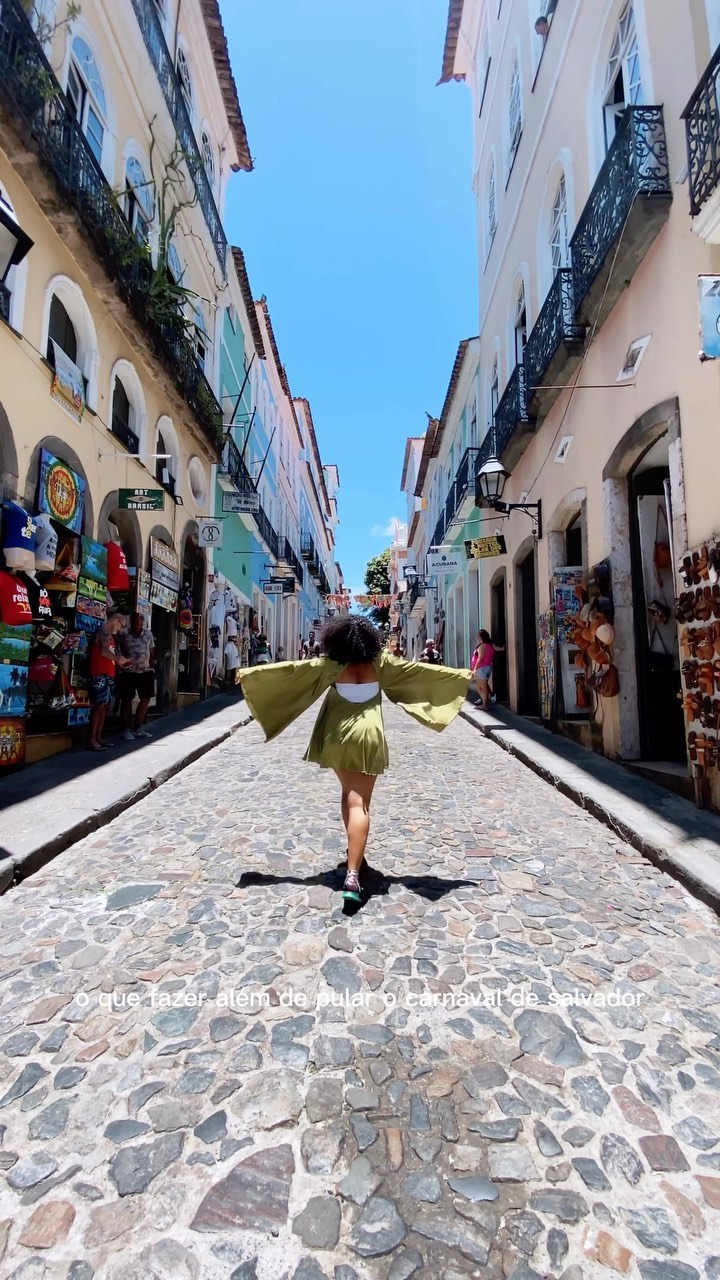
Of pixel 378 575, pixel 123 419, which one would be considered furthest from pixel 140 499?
pixel 378 575

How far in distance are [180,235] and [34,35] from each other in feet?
21.4

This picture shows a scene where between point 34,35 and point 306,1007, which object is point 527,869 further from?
point 34,35

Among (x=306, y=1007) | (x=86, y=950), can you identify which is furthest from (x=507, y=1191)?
(x=86, y=950)

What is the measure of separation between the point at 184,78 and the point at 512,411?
990 cm

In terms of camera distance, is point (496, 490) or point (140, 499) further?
point (496, 490)

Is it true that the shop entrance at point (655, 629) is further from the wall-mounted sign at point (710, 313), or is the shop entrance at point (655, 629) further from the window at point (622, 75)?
the window at point (622, 75)

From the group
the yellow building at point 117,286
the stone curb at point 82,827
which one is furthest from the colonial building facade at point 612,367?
the yellow building at point 117,286

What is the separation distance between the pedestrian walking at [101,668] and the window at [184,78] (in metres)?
11.4

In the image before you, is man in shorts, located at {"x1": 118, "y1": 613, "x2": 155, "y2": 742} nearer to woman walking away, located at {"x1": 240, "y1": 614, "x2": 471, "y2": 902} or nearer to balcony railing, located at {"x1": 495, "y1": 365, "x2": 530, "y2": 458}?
woman walking away, located at {"x1": 240, "y1": 614, "x2": 471, "y2": 902}

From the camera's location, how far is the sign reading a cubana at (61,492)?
278 inches

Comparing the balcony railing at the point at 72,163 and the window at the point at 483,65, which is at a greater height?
the window at the point at 483,65

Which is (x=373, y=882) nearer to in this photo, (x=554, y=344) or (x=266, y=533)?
(x=554, y=344)

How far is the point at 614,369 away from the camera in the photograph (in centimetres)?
720

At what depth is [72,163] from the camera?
759 centimetres
